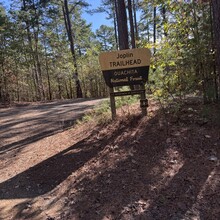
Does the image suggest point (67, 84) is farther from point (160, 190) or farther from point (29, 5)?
point (160, 190)

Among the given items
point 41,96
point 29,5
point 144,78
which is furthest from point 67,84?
point 144,78

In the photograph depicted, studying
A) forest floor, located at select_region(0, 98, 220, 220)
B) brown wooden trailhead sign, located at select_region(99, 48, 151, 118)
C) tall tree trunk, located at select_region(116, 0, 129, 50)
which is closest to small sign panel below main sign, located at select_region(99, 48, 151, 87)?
brown wooden trailhead sign, located at select_region(99, 48, 151, 118)

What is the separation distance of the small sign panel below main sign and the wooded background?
0.75 ft

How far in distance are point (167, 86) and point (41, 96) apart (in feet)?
55.3

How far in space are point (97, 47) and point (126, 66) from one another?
8.24 metres

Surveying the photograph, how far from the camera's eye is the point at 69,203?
126 inches

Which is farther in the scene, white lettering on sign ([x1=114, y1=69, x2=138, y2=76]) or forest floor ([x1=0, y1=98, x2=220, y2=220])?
white lettering on sign ([x1=114, y1=69, x2=138, y2=76])

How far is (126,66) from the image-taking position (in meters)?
5.14

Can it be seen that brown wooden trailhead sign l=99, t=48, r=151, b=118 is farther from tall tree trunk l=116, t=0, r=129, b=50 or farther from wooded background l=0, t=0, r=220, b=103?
tall tree trunk l=116, t=0, r=129, b=50

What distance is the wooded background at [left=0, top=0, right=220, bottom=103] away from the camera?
495cm

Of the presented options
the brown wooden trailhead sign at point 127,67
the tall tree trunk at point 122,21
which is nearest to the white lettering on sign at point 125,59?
the brown wooden trailhead sign at point 127,67

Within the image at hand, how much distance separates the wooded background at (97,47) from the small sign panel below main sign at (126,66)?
9.0 inches

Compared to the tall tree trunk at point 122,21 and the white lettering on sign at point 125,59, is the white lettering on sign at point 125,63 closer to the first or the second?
the white lettering on sign at point 125,59

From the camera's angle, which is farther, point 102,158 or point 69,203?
point 102,158
